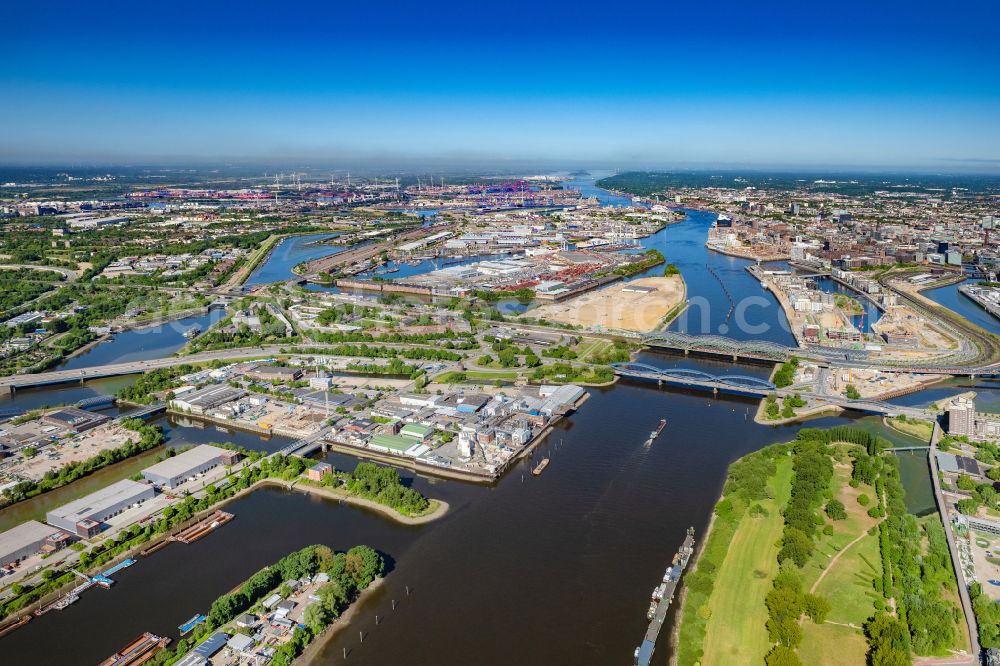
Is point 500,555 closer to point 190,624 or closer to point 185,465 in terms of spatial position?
point 190,624

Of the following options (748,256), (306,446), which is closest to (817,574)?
(306,446)

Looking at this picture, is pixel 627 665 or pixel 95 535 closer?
pixel 627 665

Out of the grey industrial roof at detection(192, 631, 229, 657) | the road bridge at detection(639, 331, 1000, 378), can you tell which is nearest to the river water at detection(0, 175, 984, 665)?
the grey industrial roof at detection(192, 631, 229, 657)

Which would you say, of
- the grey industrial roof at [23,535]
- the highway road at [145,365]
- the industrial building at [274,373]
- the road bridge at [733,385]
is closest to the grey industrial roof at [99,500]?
the grey industrial roof at [23,535]

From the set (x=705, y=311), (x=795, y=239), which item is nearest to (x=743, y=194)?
(x=795, y=239)

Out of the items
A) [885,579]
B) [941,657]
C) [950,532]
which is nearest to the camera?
[941,657]

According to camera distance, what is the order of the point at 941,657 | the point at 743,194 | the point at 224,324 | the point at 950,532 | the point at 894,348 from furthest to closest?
the point at 743,194 < the point at 224,324 < the point at 894,348 < the point at 950,532 < the point at 941,657

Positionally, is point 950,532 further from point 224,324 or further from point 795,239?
point 795,239
